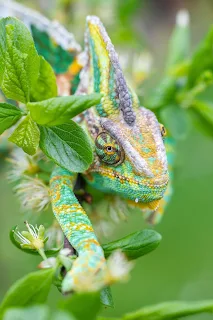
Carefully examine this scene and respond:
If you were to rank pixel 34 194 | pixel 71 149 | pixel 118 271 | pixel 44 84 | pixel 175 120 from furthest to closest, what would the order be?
1. pixel 175 120
2. pixel 34 194
3. pixel 44 84
4. pixel 71 149
5. pixel 118 271

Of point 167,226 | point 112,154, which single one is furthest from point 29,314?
point 167,226

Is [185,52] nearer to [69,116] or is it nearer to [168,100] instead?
[168,100]

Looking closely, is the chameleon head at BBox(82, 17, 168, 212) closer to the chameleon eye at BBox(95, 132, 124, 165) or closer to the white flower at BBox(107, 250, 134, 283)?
the chameleon eye at BBox(95, 132, 124, 165)

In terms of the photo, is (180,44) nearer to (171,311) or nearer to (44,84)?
(44,84)

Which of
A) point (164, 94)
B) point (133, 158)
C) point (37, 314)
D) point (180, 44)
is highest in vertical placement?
point (180, 44)

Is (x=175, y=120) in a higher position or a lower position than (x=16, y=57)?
lower

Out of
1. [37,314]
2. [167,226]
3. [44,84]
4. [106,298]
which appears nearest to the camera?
[37,314]

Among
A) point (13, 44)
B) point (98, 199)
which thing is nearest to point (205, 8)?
point (98, 199)

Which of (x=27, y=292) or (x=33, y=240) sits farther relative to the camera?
(x=33, y=240)
